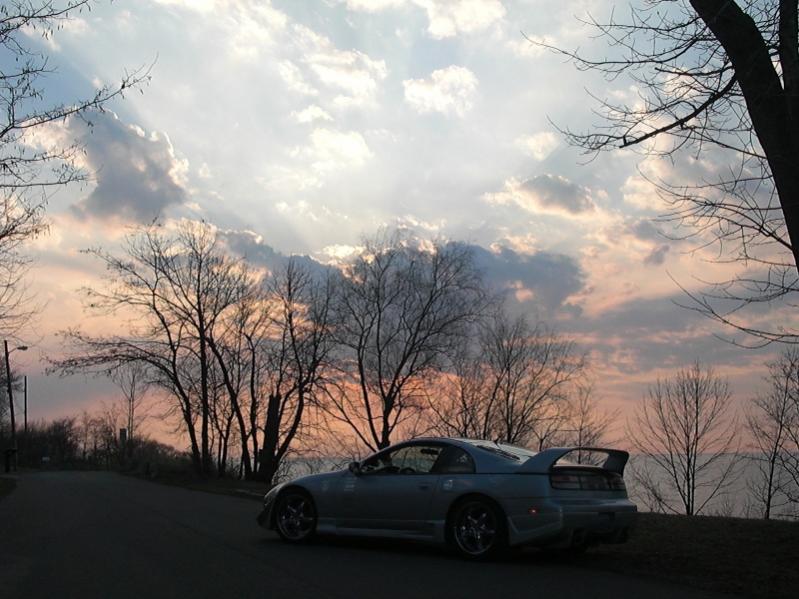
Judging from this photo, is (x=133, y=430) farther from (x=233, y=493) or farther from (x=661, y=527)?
(x=661, y=527)

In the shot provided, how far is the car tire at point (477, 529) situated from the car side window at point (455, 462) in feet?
1.24

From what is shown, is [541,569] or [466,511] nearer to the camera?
[541,569]

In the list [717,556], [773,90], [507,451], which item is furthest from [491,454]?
[773,90]

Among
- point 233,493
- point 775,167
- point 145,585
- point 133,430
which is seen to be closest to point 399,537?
point 145,585

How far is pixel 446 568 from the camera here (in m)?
8.50

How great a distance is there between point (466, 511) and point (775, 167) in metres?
5.17

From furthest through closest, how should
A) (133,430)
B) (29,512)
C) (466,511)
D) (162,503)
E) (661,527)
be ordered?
(133,430) < (162,503) < (29,512) < (661,527) < (466,511)

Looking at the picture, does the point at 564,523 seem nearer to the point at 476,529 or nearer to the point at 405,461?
the point at 476,529

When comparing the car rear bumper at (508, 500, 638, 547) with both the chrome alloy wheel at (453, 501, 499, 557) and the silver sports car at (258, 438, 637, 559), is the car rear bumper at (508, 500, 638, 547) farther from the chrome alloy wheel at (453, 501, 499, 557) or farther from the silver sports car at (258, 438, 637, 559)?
the chrome alloy wheel at (453, 501, 499, 557)

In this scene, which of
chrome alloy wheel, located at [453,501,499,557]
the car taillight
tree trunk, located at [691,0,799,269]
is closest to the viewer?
tree trunk, located at [691,0,799,269]

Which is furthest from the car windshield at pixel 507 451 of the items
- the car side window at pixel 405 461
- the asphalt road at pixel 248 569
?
the asphalt road at pixel 248 569

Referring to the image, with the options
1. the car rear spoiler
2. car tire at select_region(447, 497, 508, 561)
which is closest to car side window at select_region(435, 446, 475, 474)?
car tire at select_region(447, 497, 508, 561)

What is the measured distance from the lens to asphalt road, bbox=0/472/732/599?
7.22m

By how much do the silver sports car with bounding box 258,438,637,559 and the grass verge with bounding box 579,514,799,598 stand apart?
53 cm
